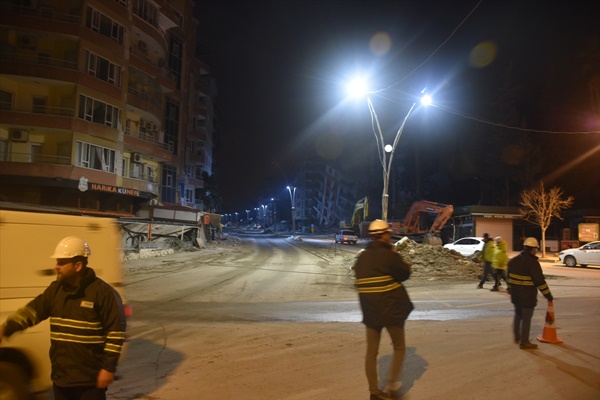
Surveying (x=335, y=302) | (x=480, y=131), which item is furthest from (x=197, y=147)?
(x=335, y=302)

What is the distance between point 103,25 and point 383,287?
34.4 meters

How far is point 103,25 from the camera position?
31.8m

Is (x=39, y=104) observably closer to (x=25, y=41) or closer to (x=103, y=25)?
(x=25, y=41)

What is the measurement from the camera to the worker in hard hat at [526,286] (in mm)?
6789

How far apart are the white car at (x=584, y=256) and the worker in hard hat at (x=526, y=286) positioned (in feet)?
70.6

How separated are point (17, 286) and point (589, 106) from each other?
5273cm

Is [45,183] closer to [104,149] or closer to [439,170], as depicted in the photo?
[104,149]

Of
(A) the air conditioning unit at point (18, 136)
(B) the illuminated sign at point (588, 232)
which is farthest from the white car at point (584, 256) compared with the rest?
(A) the air conditioning unit at point (18, 136)

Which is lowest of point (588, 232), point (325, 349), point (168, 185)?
point (325, 349)

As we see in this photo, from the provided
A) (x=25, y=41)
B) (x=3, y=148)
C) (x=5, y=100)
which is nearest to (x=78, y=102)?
(x=5, y=100)

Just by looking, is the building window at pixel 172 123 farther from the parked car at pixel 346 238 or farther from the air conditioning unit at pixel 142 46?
the parked car at pixel 346 238

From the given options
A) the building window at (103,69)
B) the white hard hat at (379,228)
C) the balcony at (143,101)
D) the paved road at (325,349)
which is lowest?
the paved road at (325,349)

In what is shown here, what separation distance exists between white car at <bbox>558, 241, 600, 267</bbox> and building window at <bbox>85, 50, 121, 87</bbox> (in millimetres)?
33132

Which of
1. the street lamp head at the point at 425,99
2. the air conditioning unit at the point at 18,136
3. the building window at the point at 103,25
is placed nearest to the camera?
the street lamp head at the point at 425,99
